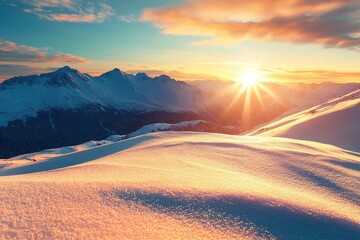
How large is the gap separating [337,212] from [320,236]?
1.39 meters

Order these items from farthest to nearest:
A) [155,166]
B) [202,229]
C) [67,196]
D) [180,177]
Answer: [155,166] < [180,177] < [67,196] < [202,229]

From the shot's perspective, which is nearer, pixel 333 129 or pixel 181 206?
pixel 181 206

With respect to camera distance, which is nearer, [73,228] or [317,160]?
[73,228]

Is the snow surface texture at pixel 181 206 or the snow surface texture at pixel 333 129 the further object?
the snow surface texture at pixel 333 129

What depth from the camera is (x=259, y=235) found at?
148 inches

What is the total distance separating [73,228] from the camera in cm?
347

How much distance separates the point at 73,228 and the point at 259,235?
8.12 feet

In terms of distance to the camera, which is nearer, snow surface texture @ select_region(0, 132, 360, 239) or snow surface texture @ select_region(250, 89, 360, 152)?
snow surface texture @ select_region(0, 132, 360, 239)

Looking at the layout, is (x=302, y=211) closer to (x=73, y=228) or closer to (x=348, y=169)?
(x=73, y=228)

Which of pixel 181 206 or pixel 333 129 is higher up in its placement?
pixel 181 206

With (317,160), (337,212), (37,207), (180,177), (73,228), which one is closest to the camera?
(73,228)

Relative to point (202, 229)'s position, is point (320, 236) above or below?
below

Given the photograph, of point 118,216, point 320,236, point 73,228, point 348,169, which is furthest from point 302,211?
point 348,169

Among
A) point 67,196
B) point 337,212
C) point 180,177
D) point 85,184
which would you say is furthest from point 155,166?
point 337,212
